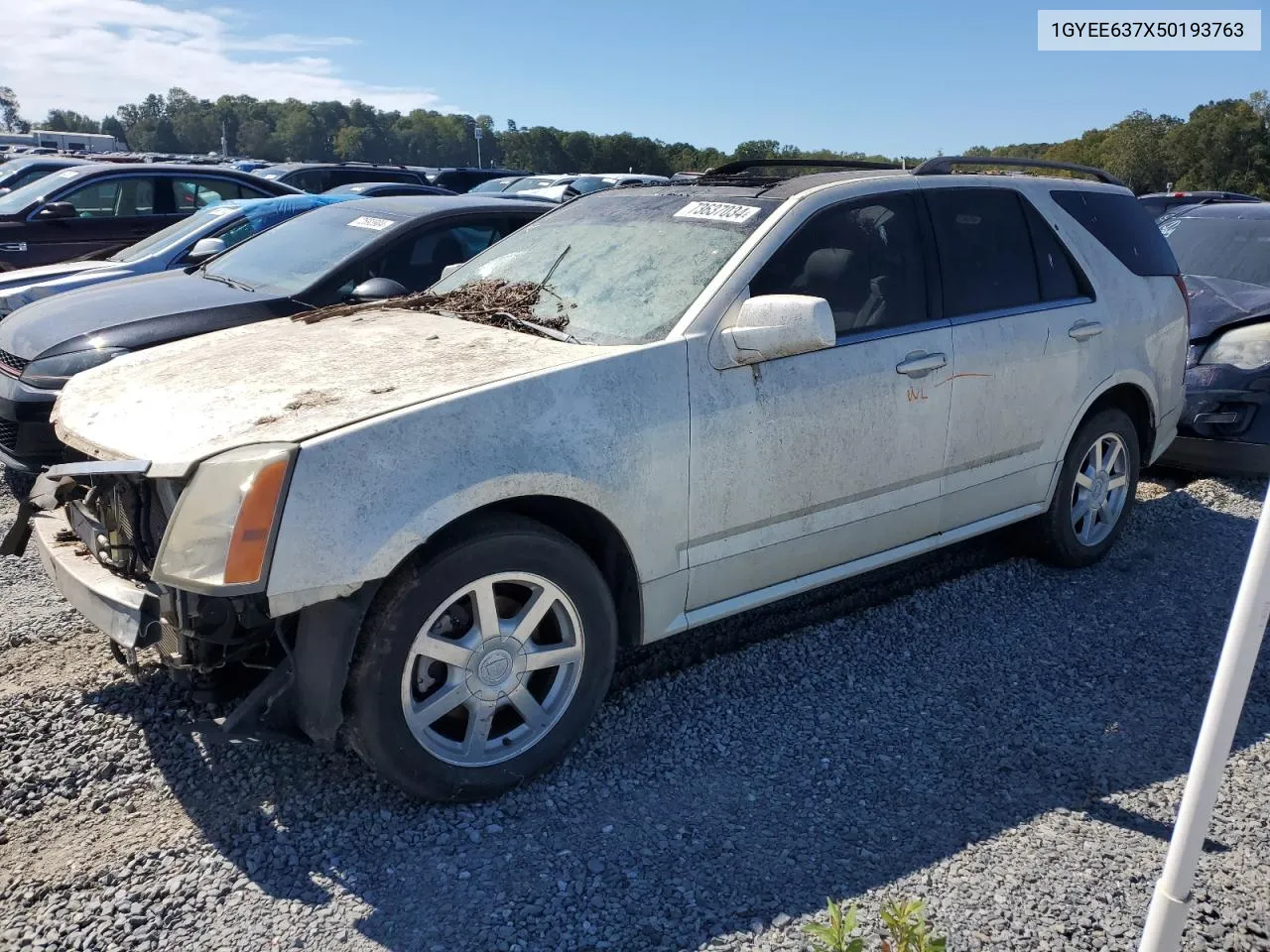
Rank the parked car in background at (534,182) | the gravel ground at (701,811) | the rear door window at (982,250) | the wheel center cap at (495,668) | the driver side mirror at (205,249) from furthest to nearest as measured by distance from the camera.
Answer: the parked car in background at (534,182)
the driver side mirror at (205,249)
the rear door window at (982,250)
the wheel center cap at (495,668)
the gravel ground at (701,811)

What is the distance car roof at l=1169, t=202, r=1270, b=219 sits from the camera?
783cm

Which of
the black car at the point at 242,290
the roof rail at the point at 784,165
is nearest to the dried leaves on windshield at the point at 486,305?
the black car at the point at 242,290

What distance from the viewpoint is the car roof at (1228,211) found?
25.7ft

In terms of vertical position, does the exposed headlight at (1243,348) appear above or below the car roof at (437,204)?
below

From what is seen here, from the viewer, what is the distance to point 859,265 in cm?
405

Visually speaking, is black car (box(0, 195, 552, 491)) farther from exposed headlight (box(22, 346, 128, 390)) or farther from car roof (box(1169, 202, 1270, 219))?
car roof (box(1169, 202, 1270, 219))

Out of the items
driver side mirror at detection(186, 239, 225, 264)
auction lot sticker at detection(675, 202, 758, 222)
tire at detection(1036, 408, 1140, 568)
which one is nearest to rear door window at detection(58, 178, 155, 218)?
driver side mirror at detection(186, 239, 225, 264)

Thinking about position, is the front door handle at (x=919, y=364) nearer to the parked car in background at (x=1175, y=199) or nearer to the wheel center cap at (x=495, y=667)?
the wheel center cap at (x=495, y=667)

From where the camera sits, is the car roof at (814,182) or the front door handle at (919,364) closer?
the front door handle at (919,364)

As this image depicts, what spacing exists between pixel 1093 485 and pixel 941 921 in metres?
3.00

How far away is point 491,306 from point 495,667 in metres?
1.58

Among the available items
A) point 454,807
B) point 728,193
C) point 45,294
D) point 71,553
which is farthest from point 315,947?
point 45,294

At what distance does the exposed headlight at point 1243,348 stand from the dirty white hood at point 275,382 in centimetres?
470

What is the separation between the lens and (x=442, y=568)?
295cm
